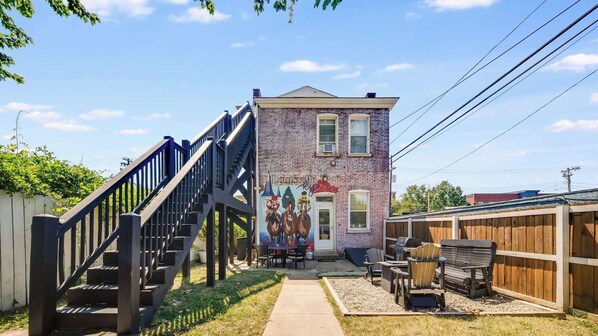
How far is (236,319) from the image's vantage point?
16.4 feet

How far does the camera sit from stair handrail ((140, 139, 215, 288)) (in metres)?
4.38

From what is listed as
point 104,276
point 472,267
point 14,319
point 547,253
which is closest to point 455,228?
point 472,267

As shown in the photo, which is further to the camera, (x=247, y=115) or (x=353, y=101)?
(x=353, y=101)

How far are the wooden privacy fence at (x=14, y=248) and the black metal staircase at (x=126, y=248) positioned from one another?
31.1 inches

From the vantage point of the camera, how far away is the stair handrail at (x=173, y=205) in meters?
4.38

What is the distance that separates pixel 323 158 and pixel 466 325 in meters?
9.81

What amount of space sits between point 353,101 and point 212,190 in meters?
8.56

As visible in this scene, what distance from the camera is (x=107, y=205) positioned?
15.4 feet

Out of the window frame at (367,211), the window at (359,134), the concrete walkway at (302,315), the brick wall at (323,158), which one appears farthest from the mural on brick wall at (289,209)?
the concrete walkway at (302,315)

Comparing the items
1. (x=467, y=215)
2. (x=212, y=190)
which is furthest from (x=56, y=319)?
(x=467, y=215)

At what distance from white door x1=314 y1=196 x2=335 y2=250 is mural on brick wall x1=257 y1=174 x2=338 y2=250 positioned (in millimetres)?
297

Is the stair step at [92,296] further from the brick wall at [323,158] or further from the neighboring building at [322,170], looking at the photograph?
the brick wall at [323,158]

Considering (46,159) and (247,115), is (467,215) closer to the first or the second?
(247,115)

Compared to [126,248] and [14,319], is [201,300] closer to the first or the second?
[14,319]
